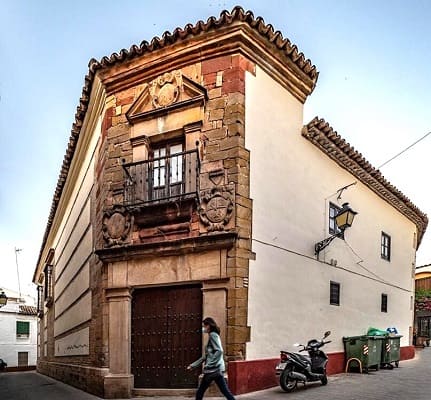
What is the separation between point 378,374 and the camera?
1159 centimetres

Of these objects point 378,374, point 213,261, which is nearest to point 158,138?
point 213,261

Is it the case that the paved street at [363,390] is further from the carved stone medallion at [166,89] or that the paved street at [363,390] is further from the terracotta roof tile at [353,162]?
the carved stone medallion at [166,89]

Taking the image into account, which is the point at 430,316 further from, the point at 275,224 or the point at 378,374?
the point at 275,224

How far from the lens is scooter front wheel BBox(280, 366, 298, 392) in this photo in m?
8.53

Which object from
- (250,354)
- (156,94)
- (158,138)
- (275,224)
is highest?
(156,94)

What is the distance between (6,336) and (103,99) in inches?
1246

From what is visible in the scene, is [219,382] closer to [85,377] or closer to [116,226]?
[116,226]

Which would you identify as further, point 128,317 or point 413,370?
point 413,370

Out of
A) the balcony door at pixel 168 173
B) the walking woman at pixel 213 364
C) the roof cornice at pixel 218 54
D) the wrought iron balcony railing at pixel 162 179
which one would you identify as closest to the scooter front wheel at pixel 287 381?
the walking woman at pixel 213 364

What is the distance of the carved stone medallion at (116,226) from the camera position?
9727mm

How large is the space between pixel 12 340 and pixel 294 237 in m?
33.3

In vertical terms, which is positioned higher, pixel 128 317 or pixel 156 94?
pixel 156 94

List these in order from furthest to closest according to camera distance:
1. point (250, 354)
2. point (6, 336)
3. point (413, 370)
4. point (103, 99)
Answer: point (6, 336) → point (413, 370) → point (103, 99) → point (250, 354)

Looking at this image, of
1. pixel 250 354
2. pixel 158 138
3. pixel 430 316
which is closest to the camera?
pixel 250 354
